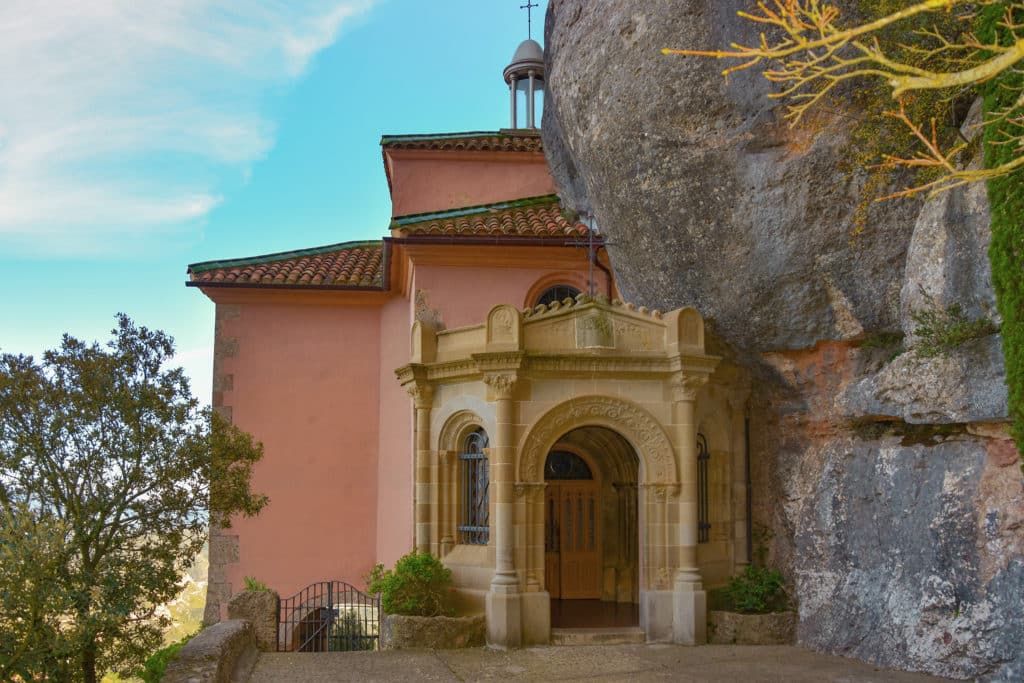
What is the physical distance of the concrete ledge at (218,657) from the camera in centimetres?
958

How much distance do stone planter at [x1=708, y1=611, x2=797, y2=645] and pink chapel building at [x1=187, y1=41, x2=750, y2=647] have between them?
393 millimetres

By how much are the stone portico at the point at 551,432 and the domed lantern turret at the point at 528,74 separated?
11444 millimetres

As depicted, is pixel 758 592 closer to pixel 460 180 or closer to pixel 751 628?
pixel 751 628

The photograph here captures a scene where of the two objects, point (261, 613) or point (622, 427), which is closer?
point (261, 613)

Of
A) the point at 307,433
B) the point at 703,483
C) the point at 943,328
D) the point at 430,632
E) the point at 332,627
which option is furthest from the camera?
the point at 307,433

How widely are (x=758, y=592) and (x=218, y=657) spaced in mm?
7541

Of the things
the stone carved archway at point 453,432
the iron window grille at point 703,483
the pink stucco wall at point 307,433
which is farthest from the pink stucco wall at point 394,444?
the iron window grille at point 703,483

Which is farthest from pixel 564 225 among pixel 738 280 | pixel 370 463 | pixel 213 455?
pixel 213 455

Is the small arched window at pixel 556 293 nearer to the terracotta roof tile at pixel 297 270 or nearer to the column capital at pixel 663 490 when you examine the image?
the terracotta roof tile at pixel 297 270

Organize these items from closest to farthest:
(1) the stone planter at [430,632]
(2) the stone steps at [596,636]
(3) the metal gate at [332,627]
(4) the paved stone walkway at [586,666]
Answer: (4) the paved stone walkway at [586,666] < (1) the stone planter at [430,632] < (2) the stone steps at [596,636] < (3) the metal gate at [332,627]

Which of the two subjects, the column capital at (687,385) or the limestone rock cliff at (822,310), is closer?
the limestone rock cliff at (822,310)

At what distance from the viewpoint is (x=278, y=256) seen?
20.6 m

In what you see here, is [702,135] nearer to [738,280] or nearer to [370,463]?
[738,280]

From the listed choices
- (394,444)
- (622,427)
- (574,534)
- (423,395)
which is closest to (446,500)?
(423,395)
